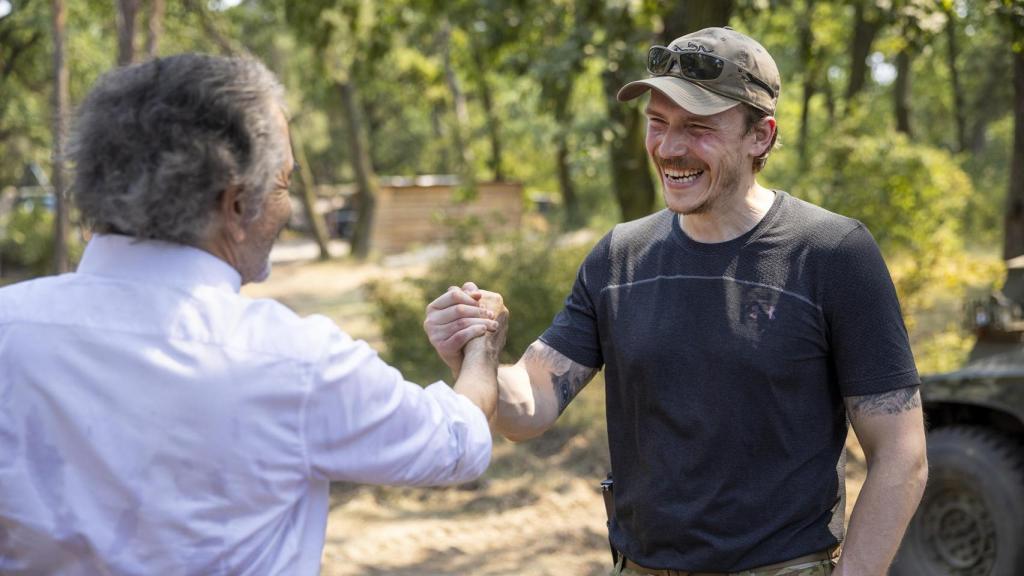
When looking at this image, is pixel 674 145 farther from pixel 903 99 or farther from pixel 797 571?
pixel 903 99

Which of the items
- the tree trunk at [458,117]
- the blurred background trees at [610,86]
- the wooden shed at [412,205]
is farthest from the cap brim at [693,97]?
the wooden shed at [412,205]

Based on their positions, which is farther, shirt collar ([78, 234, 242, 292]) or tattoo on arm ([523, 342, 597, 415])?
tattoo on arm ([523, 342, 597, 415])

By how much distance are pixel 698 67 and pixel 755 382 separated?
0.78 meters

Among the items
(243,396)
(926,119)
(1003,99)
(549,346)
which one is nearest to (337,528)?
(549,346)

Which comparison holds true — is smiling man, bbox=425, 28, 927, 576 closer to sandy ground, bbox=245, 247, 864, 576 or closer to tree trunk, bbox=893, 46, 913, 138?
sandy ground, bbox=245, 247, 864, 576

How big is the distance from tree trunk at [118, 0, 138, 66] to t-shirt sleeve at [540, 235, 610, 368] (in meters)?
9.02

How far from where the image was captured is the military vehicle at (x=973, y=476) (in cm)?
459

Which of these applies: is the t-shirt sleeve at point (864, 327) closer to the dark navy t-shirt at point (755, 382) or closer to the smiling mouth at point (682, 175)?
the dark navy t-shirt at point (755, 382)

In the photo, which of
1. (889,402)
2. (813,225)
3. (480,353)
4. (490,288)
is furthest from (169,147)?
(490,288)

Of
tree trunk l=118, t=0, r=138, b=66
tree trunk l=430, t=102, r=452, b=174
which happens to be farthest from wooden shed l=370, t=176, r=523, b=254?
tree trunk l=118, t=0, r=138, b=66

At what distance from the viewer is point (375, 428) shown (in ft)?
6.01

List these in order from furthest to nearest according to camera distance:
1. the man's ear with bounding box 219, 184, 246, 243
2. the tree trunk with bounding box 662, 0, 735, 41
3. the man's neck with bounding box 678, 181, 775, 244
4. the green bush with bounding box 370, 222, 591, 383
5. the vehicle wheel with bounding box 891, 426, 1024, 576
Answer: the green bush with bounding box 370, 222, 591, 383, the tree trunk with bounding box 662, 0, 735, 41, the vehicle wheel with bounding box 891, 426, 1024, 576, the man's neck with bounding box 678, 181, 775, 244, the man's ear with bounding box 219, 184, 246, 243

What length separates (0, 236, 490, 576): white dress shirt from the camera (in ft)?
5.64

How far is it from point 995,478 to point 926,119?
1761 inches
